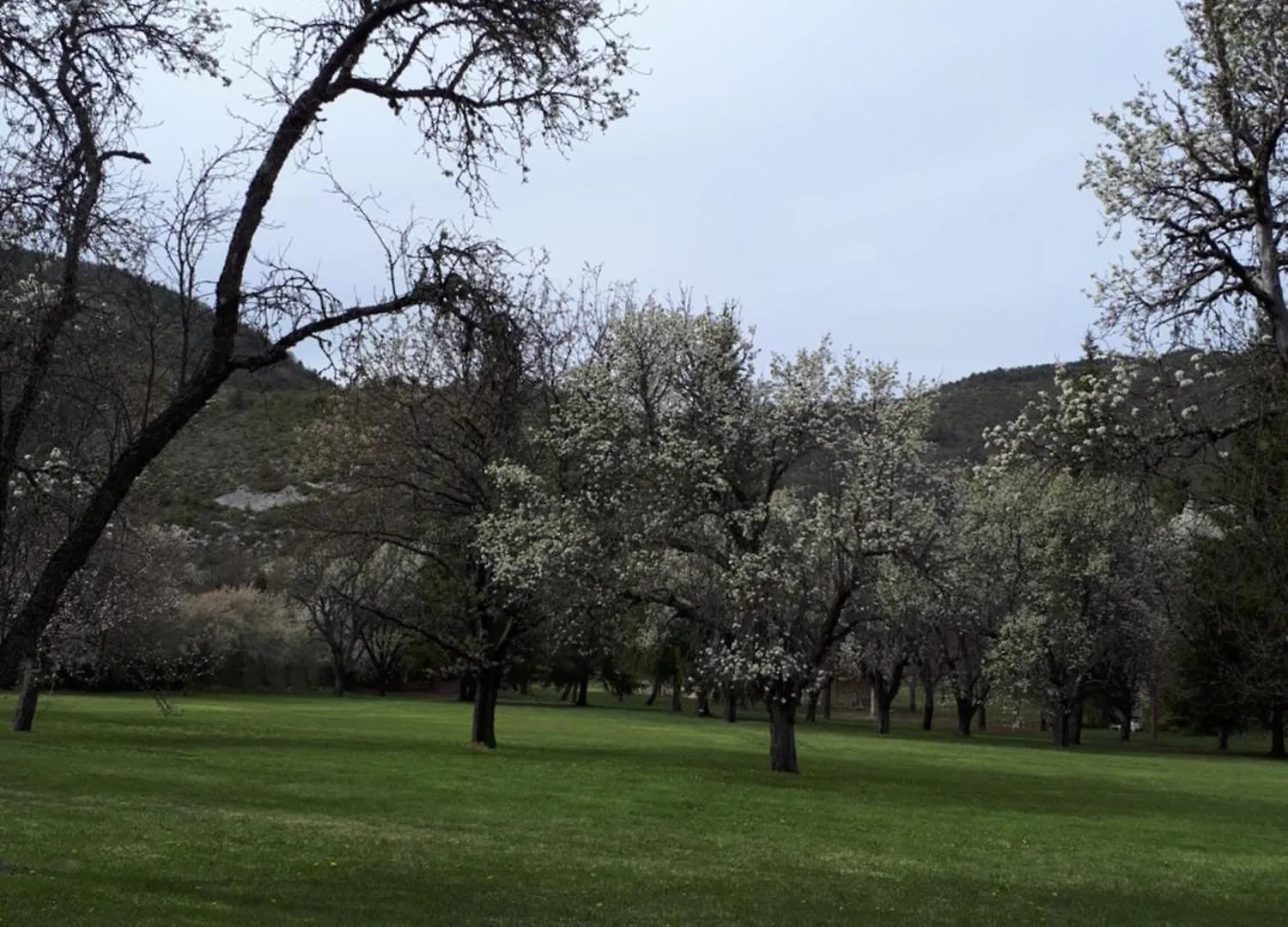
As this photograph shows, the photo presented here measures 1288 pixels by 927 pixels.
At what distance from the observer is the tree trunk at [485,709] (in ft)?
117

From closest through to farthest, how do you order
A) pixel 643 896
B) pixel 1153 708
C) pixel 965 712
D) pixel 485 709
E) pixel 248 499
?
pixel 643 896
pixel 485 709
pixel 965 712
pixel 1153 708
pixel 248 499

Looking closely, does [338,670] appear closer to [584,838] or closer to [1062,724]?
[1062,724]

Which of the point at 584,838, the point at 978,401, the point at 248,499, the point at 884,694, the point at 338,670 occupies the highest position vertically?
the point at 978,401

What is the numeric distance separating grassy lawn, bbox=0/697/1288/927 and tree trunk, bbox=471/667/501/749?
69 cm

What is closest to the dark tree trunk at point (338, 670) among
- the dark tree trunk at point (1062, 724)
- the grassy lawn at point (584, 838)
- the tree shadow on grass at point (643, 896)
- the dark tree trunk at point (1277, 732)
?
the grassy lawn at point (584, 838)

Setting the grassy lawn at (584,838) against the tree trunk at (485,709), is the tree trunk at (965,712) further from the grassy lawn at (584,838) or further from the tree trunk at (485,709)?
→ the tree trunk at (485,709)

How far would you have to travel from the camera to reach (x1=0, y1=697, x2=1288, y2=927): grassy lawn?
42.4ft

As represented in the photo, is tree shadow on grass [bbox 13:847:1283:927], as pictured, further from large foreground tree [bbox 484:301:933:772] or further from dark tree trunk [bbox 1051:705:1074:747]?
dark tree trunk [bbox 1051:705:1074:747]

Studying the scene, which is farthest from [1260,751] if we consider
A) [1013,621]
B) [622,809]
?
[622,809]

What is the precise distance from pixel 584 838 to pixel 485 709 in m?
18.0

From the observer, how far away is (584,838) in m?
18.9

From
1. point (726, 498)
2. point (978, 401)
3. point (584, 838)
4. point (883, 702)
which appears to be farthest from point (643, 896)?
point (978, 401)

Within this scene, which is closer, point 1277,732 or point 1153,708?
point 1277,732

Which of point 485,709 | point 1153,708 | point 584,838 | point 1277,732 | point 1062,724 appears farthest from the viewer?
point 1153,708
